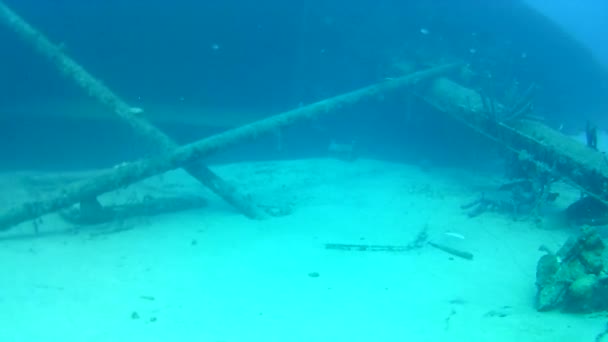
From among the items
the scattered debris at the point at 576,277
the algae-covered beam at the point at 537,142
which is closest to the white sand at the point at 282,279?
the scattered debris at the point at 576,277

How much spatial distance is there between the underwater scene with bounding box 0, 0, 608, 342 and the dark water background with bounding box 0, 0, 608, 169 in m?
0.06

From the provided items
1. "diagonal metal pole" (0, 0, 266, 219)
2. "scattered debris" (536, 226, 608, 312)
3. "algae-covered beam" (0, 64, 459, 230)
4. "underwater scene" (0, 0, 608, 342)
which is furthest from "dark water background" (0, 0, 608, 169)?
"scattered debris" (536, 226, 608, 312)

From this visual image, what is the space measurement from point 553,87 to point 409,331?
45.5ft

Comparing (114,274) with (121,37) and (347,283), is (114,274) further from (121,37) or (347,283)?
(121,37)

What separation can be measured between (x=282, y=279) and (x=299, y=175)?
6165 mm

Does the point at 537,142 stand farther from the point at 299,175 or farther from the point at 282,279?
the point at 282,279

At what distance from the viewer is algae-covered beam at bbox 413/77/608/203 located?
7574 millimetres

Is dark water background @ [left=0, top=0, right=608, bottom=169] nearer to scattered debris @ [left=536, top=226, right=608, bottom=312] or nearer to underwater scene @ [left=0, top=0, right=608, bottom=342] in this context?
underwater scene @ [left=0, top=0, right=608, bottom=342]

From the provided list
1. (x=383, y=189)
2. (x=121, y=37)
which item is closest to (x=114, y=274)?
(x=383, y=189)

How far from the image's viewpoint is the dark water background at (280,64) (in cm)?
1146

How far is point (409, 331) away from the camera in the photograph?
4.39 meters

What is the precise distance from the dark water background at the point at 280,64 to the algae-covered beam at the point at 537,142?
1873mm

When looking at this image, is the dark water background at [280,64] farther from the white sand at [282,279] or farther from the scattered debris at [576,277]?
the scattered debris at [576,277]

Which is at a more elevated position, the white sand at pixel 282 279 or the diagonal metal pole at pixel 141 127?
the diagonal metal pole at pixel 141 127
